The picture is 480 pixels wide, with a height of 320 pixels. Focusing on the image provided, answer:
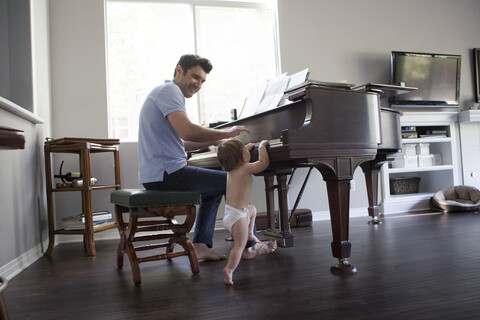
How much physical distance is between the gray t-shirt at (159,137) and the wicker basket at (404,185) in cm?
331

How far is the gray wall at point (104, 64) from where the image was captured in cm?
Answer: 266

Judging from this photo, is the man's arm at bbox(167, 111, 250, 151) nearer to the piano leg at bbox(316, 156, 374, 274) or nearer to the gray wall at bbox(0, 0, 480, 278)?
the piano leg at bbox(316, 156, 374, 274)

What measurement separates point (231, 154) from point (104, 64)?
233 centimetres

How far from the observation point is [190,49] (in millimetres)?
4031

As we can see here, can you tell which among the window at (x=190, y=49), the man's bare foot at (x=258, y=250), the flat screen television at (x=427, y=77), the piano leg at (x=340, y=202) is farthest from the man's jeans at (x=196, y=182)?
the flat screen television at (x=427, y=77)

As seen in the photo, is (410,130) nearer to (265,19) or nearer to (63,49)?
(265,19)

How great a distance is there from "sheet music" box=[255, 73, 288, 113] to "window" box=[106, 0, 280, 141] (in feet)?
5.04

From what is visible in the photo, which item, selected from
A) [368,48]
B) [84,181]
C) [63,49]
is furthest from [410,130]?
[63,49]

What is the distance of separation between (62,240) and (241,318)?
2.70 metres

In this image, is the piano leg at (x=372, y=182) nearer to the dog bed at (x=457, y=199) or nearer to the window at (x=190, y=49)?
the dog bed at (x=457, y=199)

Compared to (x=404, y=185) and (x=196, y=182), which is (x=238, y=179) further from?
(x=404, y=185)

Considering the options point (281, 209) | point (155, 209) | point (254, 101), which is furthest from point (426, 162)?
point (155, 209)

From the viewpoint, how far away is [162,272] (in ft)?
7.25

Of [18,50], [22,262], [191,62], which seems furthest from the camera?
[18,50]
